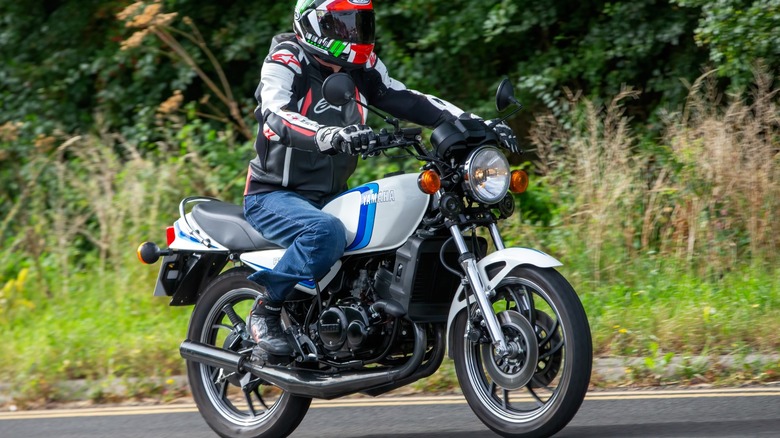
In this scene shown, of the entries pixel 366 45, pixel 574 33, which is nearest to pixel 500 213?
pixel 366 45

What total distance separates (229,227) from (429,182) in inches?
51.3

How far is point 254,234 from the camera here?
17.9 feet

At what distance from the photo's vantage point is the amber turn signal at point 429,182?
15.5ft

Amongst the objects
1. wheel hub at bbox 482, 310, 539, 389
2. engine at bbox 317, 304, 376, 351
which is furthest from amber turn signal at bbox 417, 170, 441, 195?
engine at bbox 317, 304, 376, 351

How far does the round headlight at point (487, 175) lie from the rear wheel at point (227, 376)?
54.1 inches

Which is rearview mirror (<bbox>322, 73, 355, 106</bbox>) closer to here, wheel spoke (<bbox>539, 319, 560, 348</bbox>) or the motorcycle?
the motorcycle

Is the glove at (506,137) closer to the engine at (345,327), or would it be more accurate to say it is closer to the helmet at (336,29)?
the helmet at (336,29)

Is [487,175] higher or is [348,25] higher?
[348,25]

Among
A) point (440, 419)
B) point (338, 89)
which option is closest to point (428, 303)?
point (440, 419)

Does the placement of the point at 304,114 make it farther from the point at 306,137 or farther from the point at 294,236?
the point at 294,236

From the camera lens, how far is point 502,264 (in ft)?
15.7

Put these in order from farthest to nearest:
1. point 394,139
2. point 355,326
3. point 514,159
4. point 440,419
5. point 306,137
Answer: point 514,159 < point 440,419 < point 355,326 < point 306,137 < point 394,139

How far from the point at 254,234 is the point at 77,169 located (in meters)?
5.95

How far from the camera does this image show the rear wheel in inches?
218
